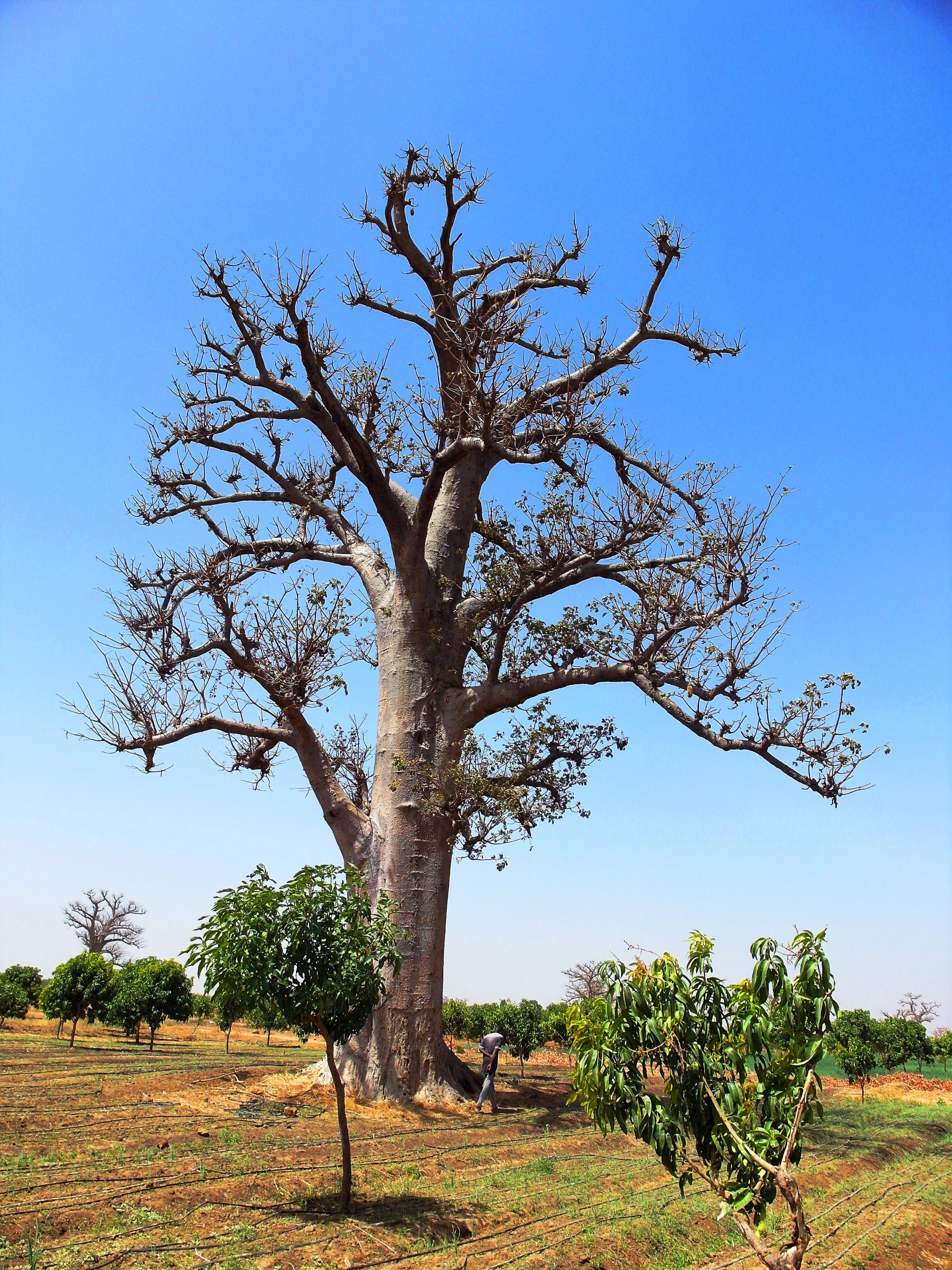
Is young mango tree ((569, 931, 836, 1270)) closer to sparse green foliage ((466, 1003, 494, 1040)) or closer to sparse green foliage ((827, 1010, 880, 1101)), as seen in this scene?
sparse green foliage ((827, 1010, 880, 1101))

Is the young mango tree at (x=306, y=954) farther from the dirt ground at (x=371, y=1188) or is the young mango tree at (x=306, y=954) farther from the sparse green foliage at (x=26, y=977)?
the sparse green foliage at (x=26, y=977)

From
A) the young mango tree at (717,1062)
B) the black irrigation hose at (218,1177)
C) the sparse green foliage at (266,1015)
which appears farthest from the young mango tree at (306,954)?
the young mango tree at (717,1062)

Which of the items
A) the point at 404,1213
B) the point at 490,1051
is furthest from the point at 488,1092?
the point at 404,1213

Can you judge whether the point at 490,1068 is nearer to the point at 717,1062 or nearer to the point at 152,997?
the point at 717,1062

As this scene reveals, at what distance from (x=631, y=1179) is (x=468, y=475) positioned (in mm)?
7822

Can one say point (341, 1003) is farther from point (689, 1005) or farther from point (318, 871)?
point (689, 1005)

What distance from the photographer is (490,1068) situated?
9.78m

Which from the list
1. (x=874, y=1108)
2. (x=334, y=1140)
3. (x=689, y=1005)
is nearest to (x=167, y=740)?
A: (x=334, y=1140)

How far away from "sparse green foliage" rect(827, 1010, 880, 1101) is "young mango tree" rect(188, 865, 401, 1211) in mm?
13681

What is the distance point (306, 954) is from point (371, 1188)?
1.85 metres

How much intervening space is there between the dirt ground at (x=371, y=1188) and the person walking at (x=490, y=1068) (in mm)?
240

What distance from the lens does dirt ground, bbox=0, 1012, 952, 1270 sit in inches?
179

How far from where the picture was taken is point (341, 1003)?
5.16m

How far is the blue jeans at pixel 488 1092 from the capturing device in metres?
9.41
